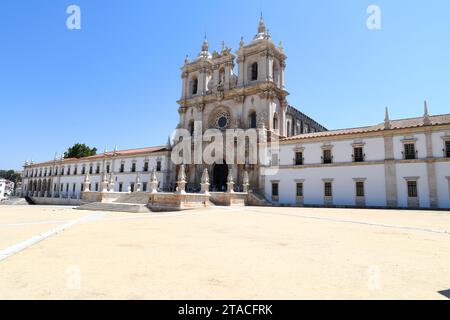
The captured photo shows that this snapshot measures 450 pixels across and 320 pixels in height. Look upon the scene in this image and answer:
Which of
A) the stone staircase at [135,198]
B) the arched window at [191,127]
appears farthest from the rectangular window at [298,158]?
the arched window at [191,127]

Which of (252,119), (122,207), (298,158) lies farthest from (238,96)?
(122,207)

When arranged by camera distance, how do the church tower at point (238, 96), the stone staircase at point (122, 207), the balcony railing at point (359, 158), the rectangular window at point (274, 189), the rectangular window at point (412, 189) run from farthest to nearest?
the church tower at point (238, 96) < the rectangular window at point (274, 189) < the balcony railing at point (359, 158) < the rectangular window at point (412, 189) < the stone staircase at point (122, 207)

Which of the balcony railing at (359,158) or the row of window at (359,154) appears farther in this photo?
the balcony railing at (359,158)

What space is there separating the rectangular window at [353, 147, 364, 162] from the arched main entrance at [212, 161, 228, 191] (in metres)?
15.7

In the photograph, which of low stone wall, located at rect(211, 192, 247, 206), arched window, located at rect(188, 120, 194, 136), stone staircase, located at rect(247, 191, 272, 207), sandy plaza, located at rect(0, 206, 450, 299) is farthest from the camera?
arched window, located at rect(188, 120, 194, 136)

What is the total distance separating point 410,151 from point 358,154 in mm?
4331

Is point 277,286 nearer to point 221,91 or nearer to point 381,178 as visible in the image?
point 381,178

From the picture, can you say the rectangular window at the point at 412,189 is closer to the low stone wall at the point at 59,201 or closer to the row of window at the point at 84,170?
the low stone wall at the point at 59,201

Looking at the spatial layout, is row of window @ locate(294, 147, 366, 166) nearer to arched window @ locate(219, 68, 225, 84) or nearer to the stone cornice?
the stone cornice

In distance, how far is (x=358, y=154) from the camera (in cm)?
2731

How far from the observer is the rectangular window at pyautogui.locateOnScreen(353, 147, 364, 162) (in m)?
27.1

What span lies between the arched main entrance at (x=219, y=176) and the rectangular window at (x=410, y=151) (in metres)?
20.0

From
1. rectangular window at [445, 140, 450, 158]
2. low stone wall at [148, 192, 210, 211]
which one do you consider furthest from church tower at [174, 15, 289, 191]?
rectangular window at [445, 140, 450, 158]

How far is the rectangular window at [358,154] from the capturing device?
2705 cm
